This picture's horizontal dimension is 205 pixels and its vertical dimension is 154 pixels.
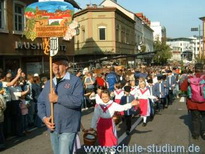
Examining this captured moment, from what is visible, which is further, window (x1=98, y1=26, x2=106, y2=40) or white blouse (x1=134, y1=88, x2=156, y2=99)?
window (x1=98, y1=26, x2=106, y2=40)

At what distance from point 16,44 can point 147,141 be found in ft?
40.7

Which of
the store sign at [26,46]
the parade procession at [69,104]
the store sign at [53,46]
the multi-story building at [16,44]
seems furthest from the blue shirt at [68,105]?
the store sign at [26,46]

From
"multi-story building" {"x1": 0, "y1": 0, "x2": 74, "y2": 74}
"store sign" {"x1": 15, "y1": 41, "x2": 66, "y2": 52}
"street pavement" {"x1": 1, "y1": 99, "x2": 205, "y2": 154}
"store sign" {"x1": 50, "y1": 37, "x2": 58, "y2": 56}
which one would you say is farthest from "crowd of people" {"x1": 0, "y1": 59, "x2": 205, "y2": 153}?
"store sign" {"x1": 15, "y1": 41, "x2": 66, "y2": 52}

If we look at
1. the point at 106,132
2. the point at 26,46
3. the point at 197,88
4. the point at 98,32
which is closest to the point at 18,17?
the point at 26,46

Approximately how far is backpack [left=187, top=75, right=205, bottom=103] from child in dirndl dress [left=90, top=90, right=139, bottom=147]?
245 cm

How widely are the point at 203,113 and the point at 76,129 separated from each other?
4849 mm

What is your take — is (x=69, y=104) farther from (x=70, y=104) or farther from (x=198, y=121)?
(x=198, y=121)

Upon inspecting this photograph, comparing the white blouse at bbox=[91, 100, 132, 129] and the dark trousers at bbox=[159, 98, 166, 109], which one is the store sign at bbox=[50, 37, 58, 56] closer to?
the white blouse at bbox=[91, 100, 132, 129]

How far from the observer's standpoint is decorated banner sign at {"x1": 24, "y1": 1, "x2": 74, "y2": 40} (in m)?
5.43

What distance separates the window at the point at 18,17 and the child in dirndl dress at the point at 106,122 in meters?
13.5

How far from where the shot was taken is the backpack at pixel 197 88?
28.0ft

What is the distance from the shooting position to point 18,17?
64.8ft

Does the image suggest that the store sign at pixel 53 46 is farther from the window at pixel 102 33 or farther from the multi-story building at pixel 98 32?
the window at pixel 102 33

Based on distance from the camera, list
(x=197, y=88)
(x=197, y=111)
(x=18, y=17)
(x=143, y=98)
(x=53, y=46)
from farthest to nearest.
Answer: (x=18, y=17)
(x=143, y=98)
(x=197, y=111)
(x=197, y=88)
(x=53, y=46)
